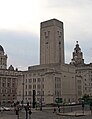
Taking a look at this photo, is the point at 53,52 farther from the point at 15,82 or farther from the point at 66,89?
the point at 15,82

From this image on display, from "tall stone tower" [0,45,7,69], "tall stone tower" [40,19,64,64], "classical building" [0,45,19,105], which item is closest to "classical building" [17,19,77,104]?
"tall stone tower" [40,19,64,64]

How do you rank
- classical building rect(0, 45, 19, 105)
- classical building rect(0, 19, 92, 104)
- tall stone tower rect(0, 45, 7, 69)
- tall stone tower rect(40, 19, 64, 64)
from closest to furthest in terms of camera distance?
classical building rect(0, 19, 92, 104), tall stone tower rect(40, 19, 64, 64), classical building rect(0, 45, 19, 105), tall stone tower rect(0, 45, 7, 69)

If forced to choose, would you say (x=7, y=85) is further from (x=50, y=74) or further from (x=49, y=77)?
(x=50, y=74)

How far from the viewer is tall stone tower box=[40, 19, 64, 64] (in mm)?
148500

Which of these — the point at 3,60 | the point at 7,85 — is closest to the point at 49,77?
the point at 7,85

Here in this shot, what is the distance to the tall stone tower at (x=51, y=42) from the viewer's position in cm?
14850

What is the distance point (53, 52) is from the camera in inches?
5807

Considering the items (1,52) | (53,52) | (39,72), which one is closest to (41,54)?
(53,52)

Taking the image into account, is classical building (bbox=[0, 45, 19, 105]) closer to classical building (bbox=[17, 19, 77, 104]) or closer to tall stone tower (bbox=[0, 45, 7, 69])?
tall stone tower (bbox=[0, 45, 7, 69])

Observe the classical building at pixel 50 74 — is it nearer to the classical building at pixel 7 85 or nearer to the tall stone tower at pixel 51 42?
the tall stone tower at pixel 51 42

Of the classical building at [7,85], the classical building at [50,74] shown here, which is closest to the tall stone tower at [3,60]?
the classical building at [7,85]

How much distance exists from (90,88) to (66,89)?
116 ft

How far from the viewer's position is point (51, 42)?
150 m

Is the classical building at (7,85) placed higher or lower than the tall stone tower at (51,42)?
lower
